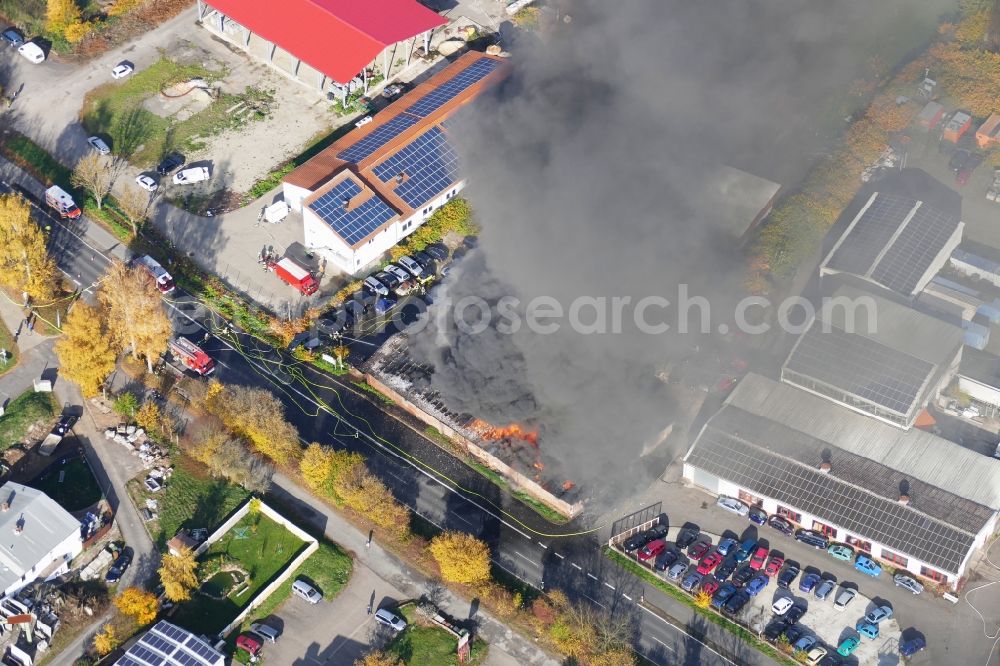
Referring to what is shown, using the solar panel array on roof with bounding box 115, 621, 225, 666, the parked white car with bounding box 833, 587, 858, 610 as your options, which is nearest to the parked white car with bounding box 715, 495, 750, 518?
the parked white car with bounding box 833, 587, 858, 610

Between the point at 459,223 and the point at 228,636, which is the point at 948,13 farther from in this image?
the point at 228,636

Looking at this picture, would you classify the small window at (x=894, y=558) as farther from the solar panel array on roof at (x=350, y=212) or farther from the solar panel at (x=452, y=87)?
the solar panel at (x=452, y=87)

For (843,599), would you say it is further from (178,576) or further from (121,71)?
(121,71)

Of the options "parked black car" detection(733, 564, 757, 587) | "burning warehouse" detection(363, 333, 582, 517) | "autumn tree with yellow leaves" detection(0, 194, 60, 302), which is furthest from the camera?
"autumn tree with yellow leaves" detection(0, 194, 60, 302)

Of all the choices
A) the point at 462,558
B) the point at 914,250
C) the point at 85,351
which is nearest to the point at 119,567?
the point at 85,351

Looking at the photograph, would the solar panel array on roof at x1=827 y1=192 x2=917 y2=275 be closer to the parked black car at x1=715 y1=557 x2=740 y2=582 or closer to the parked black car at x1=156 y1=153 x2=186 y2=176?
the parked black car at x1=715 y1=557 x2=740 y2=582

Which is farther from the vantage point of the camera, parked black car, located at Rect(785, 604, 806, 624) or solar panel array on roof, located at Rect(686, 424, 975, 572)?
solar panel array on roof, located at Rect(686, 424, 975, 572)

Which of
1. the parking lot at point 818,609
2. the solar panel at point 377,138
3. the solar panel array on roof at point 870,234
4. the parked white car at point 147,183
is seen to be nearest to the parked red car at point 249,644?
the parking lot at point 818,609
